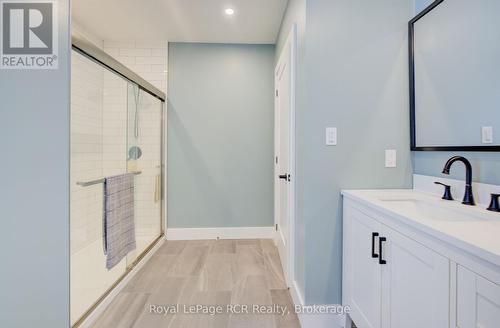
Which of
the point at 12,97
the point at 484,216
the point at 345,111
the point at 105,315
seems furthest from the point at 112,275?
the point at 484,216

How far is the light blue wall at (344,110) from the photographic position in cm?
165

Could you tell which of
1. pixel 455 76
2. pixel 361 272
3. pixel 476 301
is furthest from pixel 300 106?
pixel 476 301

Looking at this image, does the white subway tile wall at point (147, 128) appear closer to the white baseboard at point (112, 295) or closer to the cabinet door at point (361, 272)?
the white baseboard at point (112, 295)

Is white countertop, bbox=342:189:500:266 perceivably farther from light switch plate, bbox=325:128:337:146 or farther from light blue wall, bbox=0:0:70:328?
light blue wall, bbox=0:0:70:328

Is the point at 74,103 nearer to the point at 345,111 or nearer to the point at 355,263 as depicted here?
the point at 345,111

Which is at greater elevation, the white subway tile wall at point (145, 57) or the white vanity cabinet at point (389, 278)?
the white subway tile wall at point (145, 57)

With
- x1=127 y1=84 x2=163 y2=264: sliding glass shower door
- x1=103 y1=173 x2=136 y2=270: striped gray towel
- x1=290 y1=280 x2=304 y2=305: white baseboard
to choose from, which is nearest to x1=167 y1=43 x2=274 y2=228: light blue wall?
x1=127 y1=84 x2=163 y2=264: sliding glass shower door

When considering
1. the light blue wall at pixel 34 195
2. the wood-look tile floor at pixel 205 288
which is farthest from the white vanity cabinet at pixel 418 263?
the light blue wall at pixel 34 195

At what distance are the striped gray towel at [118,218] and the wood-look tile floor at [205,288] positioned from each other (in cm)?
34

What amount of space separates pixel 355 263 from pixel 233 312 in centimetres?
96

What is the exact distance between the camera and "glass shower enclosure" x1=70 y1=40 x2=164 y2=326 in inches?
76.8

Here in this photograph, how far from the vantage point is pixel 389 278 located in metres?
1.18

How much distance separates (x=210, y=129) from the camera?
3385mm

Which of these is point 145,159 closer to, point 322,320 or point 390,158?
point 322,320
